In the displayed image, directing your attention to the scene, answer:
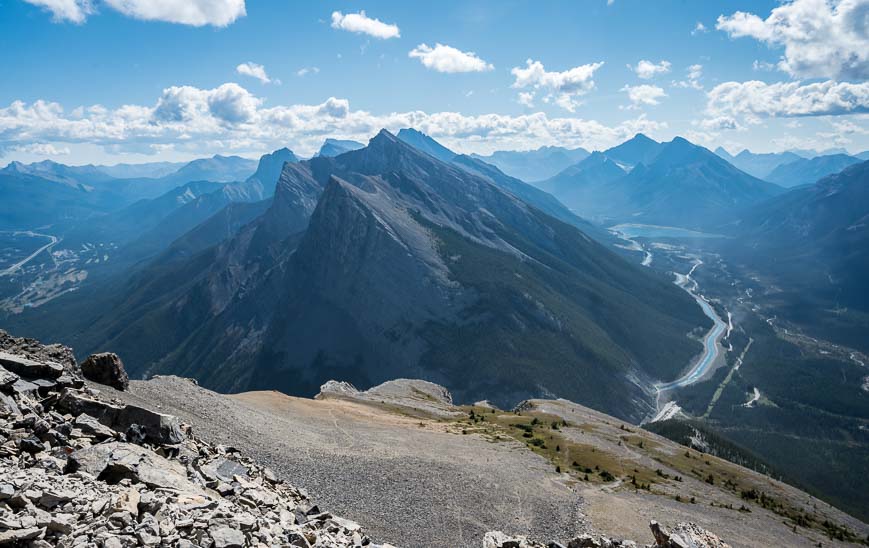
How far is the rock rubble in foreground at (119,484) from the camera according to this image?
2120 centimetres

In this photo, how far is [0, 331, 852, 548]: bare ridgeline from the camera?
21292mm

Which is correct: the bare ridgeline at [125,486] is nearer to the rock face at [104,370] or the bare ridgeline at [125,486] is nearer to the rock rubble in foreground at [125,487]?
the rock rubble in foreground at [125,487]

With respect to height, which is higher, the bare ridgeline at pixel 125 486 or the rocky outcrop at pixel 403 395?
the bare ridgeline at pixel 125 486

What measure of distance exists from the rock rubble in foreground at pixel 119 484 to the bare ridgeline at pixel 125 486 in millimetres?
60

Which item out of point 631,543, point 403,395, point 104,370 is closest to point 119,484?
point 631,543

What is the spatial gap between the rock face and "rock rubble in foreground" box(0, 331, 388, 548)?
56.0ft

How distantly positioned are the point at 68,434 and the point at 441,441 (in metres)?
59.5

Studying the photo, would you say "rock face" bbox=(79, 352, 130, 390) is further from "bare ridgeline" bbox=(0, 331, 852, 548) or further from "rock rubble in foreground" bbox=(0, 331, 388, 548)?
"rock rubble in foreground" bbox=(0, 331, 388, 548)

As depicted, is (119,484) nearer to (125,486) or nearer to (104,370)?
(125,486)

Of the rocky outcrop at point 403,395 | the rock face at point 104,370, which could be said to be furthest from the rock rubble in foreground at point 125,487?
the rocky outcrop at point 403,395

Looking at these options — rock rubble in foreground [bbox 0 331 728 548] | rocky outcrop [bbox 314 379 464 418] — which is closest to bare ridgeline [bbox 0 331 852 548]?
rock rubble in foreground [bbox 0 331 728 548]

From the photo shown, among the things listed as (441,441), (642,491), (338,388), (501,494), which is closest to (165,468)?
(501,494)

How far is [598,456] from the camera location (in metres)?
98.2

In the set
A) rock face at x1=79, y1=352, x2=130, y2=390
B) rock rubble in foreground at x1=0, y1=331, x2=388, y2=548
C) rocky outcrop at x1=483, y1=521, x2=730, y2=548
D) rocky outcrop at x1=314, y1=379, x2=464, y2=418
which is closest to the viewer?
rock rubble in foreground at x1=0, y1=331, x2=388, y2=548
